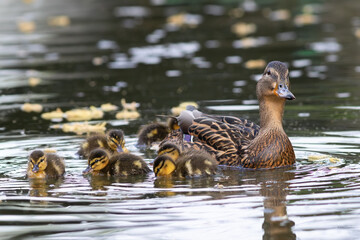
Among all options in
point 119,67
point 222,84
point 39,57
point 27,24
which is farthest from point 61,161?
point 27,24

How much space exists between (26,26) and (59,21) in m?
0.84

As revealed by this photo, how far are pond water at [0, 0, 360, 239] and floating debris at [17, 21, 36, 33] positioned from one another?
0.04 meters

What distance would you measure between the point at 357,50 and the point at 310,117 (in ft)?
16.0

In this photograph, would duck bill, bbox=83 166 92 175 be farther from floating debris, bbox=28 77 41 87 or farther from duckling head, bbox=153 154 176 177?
floating debris, bbox=28 77 41 87

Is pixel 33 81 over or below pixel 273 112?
over

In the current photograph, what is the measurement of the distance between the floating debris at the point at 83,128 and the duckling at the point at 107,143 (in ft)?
2.73

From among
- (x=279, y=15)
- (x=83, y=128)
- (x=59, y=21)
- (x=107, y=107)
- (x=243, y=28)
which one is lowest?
(x=83, y=128)

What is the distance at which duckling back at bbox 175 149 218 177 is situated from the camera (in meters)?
6.88

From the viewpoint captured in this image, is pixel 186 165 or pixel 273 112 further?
pixel 273 112

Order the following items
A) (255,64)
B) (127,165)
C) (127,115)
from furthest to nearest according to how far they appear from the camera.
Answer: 1. (255,64)
2. (127,115)
3. (127,165)

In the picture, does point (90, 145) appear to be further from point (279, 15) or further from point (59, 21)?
point (279, 15)

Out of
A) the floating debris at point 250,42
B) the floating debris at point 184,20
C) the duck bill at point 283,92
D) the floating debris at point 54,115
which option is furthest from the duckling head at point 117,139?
the floating debris at point 184,20

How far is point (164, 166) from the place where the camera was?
6.86 m

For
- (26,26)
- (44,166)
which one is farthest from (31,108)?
(26,26)
